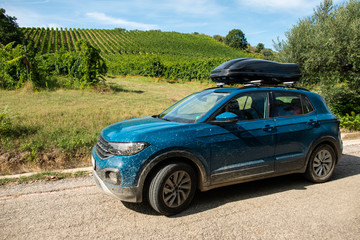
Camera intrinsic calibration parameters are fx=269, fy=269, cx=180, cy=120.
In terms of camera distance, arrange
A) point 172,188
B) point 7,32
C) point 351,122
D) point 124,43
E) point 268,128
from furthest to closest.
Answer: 1. point 124,43
2. point 7,32
3. point 351,122
4. point 268,128
5. point 172,188

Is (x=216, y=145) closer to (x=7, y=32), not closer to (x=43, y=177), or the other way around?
(x=43, y=177)

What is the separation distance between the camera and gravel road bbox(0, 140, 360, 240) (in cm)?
313

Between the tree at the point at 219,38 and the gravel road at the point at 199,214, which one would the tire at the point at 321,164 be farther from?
the tree at the point at 219,38

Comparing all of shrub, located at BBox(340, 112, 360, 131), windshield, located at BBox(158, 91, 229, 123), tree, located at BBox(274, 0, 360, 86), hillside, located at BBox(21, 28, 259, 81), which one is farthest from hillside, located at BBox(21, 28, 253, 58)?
windshield, located at BBox(158, 91, 229, 123)

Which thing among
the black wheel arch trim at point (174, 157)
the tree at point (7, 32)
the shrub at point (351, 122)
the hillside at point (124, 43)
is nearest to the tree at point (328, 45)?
the shrub at point (351, 122)

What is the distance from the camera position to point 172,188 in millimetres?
3549

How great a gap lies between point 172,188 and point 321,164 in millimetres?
2931

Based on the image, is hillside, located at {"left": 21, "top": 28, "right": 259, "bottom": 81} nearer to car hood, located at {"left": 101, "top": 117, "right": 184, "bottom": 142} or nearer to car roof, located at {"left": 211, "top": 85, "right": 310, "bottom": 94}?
car roof, located at {"left": 211, "top": 85, "right": 310, "bottom": 94}

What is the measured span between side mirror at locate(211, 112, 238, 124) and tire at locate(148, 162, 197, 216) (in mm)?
784

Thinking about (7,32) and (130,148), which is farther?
(7,32)

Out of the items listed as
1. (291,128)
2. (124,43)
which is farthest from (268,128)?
(124,43)

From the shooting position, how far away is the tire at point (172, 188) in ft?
11.2

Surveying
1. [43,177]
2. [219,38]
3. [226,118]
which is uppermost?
[219,38]

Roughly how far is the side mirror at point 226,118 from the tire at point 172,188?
78 cm
